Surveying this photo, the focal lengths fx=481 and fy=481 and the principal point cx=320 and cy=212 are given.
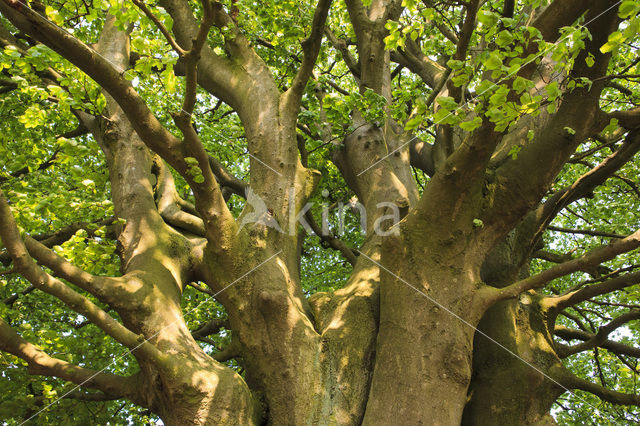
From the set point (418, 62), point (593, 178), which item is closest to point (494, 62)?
point (593, 178)

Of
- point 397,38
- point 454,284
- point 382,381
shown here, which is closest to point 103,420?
point 382,381

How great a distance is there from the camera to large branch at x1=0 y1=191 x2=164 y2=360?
2.87 metres

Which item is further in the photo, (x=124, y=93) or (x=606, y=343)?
(x=606, y=343)

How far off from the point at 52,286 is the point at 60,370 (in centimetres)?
75

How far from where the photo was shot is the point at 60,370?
340 cm

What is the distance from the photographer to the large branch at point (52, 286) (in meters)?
2.87

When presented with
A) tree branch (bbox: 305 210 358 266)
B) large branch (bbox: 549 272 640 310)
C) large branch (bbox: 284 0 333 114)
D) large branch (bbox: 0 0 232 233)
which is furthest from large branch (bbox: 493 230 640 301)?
tree branch (bbox: 305 210 358 266)

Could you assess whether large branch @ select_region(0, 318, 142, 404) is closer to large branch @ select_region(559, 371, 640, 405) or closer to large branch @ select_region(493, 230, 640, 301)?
large branch @ select_region(493, 230, 640, 301)

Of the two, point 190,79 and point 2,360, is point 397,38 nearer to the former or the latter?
point 190,79

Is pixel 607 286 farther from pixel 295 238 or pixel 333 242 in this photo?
pixel 333 242

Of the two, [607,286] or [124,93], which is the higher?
[124,93]

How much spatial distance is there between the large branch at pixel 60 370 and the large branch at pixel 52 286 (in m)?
0.47

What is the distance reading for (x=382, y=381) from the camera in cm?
365

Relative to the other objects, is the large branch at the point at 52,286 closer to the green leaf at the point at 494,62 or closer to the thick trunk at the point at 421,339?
the thick trunk at the point at 421,339
